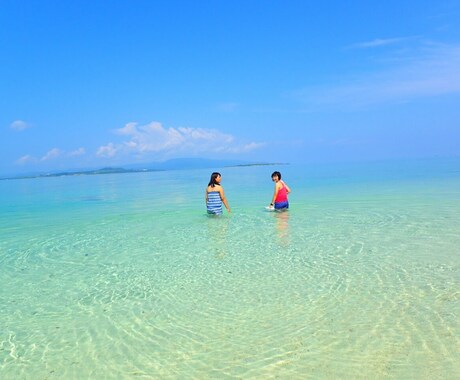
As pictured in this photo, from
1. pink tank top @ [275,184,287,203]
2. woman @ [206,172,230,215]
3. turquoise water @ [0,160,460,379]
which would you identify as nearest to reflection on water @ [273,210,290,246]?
turquoise water @ [0,160,460,379]

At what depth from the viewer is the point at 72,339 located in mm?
5379

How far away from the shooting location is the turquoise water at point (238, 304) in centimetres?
456

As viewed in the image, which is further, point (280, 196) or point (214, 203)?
point (280, 196)

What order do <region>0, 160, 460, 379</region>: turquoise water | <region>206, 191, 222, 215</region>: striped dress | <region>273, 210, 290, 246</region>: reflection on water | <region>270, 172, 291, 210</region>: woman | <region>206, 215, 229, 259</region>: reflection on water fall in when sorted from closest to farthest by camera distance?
<region>0, 160, 460, 379</region>: turquoise water, <region>206, 215, 229, 259</region>: reflection on water, <region>273, 210, 290, 246</region>: reflection on water, <region>206, 191, 222, 215</region>: striped dress, <region>270, 172, 291, 210</region>: woman

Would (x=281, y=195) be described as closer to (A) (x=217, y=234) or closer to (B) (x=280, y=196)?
(B) (x=280, y=196)

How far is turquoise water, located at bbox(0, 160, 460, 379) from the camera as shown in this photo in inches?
179

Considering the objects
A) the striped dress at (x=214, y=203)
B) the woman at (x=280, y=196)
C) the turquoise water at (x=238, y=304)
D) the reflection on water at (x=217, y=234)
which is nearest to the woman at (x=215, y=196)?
the striped dress at (x=214, y=203)

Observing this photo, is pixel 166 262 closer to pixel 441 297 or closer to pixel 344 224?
pixel 441 297

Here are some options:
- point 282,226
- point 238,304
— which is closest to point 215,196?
point 282,226

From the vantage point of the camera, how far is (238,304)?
6.32 metres

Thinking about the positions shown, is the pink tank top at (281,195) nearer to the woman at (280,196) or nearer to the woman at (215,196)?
the woman at (280,196)

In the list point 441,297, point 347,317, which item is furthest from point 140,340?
point 441,297

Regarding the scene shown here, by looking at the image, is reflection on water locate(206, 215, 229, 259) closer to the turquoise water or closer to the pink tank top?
the turquoise water

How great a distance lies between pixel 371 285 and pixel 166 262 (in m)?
4.58
